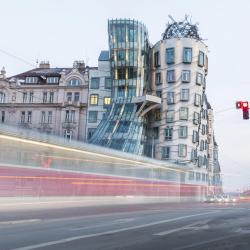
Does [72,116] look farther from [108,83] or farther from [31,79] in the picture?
[31,79]

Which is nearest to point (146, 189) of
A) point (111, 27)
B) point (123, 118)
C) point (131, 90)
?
point (123, 118)

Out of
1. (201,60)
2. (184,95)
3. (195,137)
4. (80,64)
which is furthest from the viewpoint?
(80,64)

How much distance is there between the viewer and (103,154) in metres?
41.7

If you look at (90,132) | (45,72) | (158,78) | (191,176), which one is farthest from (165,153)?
(45,72)

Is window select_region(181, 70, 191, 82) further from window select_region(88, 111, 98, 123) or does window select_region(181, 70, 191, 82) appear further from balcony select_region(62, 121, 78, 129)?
balcony select_region(62, 121, 78, 129)

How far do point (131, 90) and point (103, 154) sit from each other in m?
47.3

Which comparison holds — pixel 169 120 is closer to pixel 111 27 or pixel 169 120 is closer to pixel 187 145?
Result: pixel 187 145

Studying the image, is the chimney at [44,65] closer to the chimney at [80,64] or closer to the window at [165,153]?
the chimney at [80,64]

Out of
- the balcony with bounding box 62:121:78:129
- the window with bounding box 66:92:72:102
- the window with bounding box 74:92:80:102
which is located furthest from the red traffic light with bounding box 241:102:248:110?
the window with bounding box 74:92:80:102

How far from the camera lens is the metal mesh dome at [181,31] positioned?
305 ft

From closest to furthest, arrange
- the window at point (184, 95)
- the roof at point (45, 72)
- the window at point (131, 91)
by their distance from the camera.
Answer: the window at point (131, 91) < the window at point (184, 95) < the roof at point (45, 72)

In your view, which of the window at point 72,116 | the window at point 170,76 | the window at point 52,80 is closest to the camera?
the window at point 72,116

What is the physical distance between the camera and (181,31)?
93.5 m

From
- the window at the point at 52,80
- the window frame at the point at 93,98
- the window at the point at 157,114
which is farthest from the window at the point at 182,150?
the window at the point at 52,80
